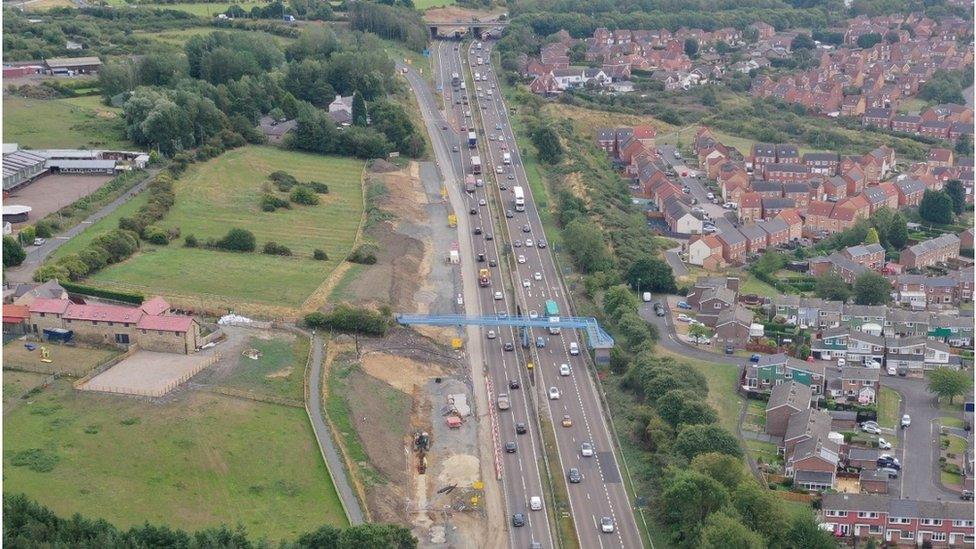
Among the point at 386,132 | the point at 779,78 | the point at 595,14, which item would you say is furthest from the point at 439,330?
the point at 595,14

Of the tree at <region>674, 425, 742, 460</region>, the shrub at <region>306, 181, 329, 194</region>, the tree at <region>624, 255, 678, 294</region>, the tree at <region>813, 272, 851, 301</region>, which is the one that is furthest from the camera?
the shrub at <region>306, 181, 329, 194</region>

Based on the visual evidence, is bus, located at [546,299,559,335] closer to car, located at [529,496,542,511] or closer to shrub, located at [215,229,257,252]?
shrub, located at [215,229,257,252]

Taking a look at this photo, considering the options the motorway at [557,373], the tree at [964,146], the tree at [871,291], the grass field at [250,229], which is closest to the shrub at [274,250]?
the grass field at [250,229]

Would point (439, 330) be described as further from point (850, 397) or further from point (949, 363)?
point (949, 363)

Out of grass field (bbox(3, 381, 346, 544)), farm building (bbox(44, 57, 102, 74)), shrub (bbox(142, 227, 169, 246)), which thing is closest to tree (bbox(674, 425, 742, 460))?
grass field (bbox(3, 381, 346, 544))

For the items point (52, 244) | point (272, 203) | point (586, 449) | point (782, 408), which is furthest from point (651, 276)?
point (52, 244)

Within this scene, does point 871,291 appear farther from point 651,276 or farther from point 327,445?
point 327,445

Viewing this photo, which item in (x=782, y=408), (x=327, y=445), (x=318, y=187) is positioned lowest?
(x=782, y=408)
